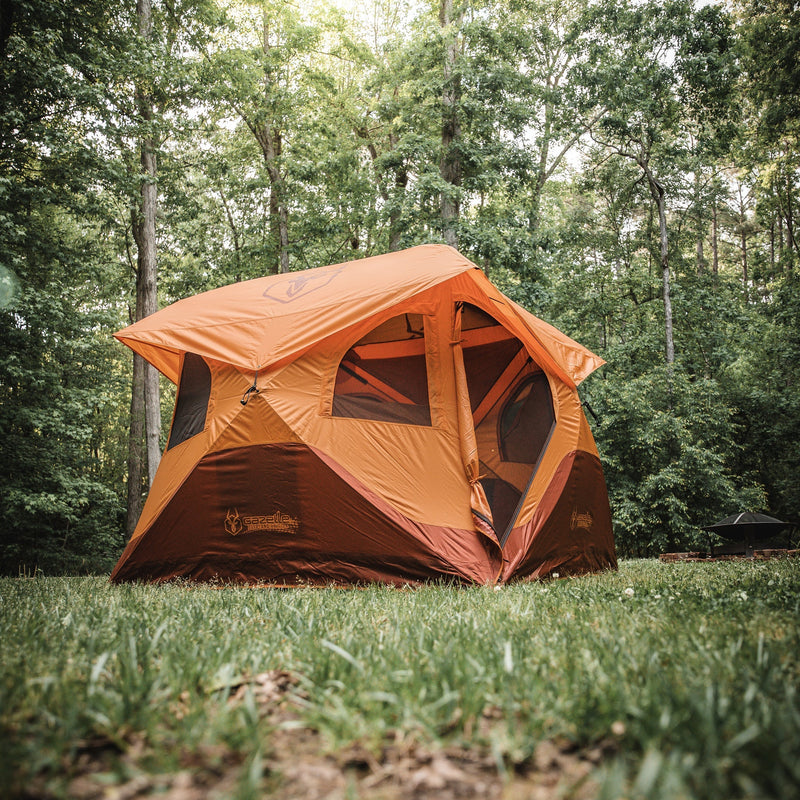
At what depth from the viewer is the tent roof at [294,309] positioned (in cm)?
435

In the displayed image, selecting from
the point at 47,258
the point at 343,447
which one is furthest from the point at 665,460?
the point at 47,258

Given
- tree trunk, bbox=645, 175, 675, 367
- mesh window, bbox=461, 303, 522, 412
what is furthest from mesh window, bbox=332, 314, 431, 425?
tree trunk, bbox=645, 175, 675, 367

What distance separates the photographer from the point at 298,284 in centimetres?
511

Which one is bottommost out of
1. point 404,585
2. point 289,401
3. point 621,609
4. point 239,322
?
point 404,585

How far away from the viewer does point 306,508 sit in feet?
14.1

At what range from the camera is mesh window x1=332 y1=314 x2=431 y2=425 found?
465 cm

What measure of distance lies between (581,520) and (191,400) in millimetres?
4003

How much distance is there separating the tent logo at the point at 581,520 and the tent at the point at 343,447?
0.07ft

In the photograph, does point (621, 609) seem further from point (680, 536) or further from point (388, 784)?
point (680, 536)

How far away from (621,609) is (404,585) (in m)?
1.81

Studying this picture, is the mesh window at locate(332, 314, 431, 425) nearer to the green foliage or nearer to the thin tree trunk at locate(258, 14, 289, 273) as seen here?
the green foliage

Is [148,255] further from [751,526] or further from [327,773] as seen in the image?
[327,773]

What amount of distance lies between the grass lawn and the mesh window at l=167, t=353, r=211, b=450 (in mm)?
2968

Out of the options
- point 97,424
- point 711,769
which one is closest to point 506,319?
point 711,769
